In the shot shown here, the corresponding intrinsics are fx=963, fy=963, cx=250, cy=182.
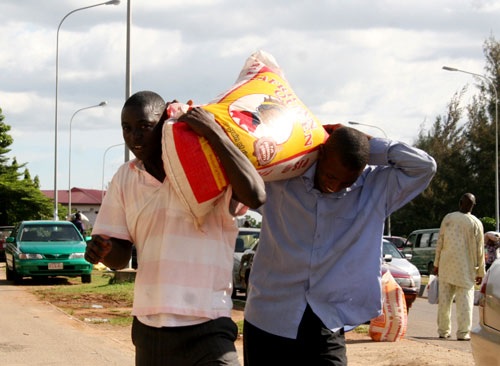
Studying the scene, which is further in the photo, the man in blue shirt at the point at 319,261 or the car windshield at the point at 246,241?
the car windshield at the point at 246,241

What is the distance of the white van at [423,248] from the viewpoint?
30.6 m

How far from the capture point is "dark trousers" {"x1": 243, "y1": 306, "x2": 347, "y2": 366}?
4.34m

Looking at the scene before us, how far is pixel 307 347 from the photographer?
435cm

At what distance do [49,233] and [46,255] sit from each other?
4.41 feet

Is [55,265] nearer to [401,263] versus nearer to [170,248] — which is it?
[401,263]

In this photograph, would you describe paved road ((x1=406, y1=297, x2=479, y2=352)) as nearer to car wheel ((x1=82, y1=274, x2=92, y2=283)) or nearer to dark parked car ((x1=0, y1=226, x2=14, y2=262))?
car wheel ((x1=82, y1=274, x2=92, y2=283))

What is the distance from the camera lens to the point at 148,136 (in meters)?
3.75

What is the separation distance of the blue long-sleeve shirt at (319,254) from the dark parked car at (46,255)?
52.9 feet

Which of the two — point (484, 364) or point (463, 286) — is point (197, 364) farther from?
point (463, 286)

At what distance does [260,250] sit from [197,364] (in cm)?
95

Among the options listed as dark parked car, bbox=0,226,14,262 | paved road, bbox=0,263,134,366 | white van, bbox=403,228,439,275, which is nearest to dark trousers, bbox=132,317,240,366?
paved road, bbox=0,263,134,366

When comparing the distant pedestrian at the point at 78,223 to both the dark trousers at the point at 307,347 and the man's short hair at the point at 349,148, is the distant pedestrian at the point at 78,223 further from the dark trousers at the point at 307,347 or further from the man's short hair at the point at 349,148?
the man's short hair at the point at 349,148

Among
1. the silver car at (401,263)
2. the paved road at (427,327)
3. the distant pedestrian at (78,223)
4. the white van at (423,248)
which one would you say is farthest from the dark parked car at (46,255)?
the white van at (423,248)

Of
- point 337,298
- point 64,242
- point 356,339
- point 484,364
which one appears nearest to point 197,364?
point 337,298
